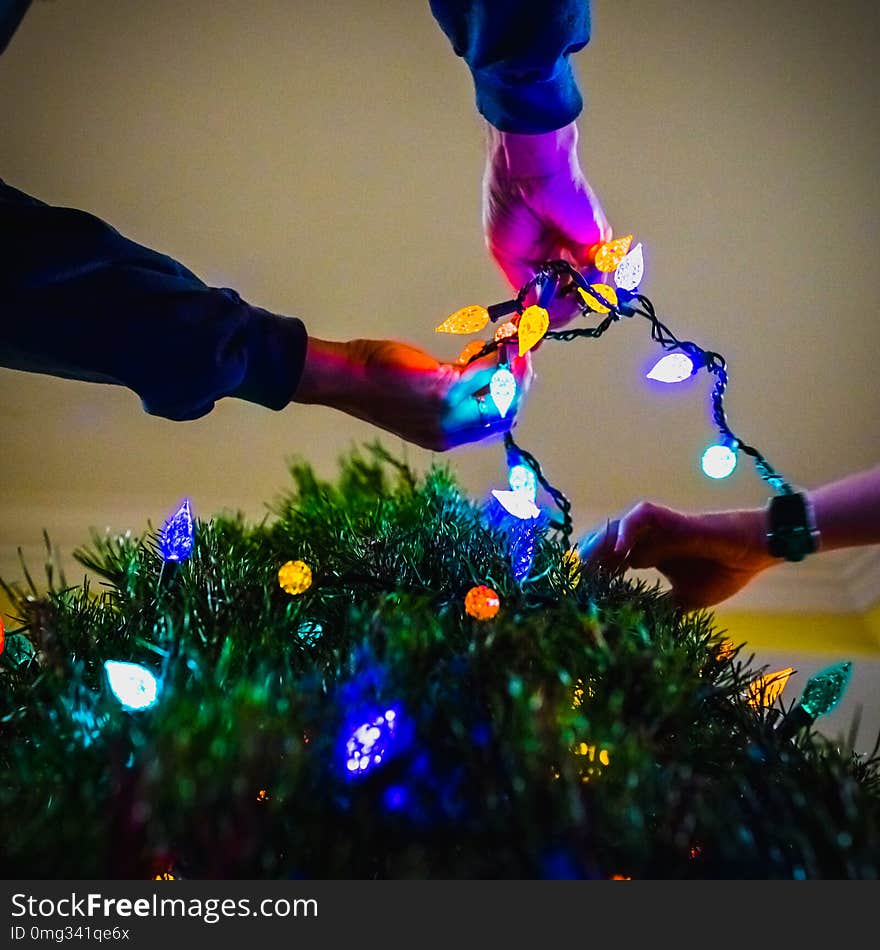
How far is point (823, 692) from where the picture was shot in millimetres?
355

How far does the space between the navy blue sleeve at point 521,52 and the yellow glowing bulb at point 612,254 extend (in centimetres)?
7

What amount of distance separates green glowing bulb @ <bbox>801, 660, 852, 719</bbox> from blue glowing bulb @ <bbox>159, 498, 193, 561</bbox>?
13.1 inches

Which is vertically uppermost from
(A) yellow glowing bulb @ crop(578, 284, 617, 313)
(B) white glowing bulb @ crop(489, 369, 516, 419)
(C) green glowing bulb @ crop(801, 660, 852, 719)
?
(A) yellow glowing bulb @ crop(578, 284, 617, 313)

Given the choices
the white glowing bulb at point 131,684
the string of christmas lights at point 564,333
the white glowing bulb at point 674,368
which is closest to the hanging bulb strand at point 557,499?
the string of christmas lights at point 564,333

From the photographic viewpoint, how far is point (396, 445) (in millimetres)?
1355

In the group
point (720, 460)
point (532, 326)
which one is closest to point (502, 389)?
point (532, 326)

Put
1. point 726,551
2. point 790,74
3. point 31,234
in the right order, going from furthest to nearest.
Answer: point 790,74 < point 726,551 < point 31,234

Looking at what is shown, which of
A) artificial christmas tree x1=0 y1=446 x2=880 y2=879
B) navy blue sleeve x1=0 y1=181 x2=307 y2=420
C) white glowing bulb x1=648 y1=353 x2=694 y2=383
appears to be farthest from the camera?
A: white glowing bulb x1=648 y1=353 x2=694 y2=383

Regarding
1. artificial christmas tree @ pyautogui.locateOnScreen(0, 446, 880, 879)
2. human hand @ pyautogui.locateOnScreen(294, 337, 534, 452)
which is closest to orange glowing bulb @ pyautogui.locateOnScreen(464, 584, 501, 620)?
artificial christmas tree @ pyautogui.locateOnScreen(0, 446, 880, 879)

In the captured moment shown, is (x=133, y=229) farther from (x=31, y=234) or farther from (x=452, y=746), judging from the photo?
(x=452, y=746)

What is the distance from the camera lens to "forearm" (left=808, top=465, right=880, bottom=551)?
42cm

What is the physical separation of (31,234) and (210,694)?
9.0 inches

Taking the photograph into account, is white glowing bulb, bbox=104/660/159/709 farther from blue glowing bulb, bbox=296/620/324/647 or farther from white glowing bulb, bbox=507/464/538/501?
white glowing bulb, bbox=507/464/538/501
